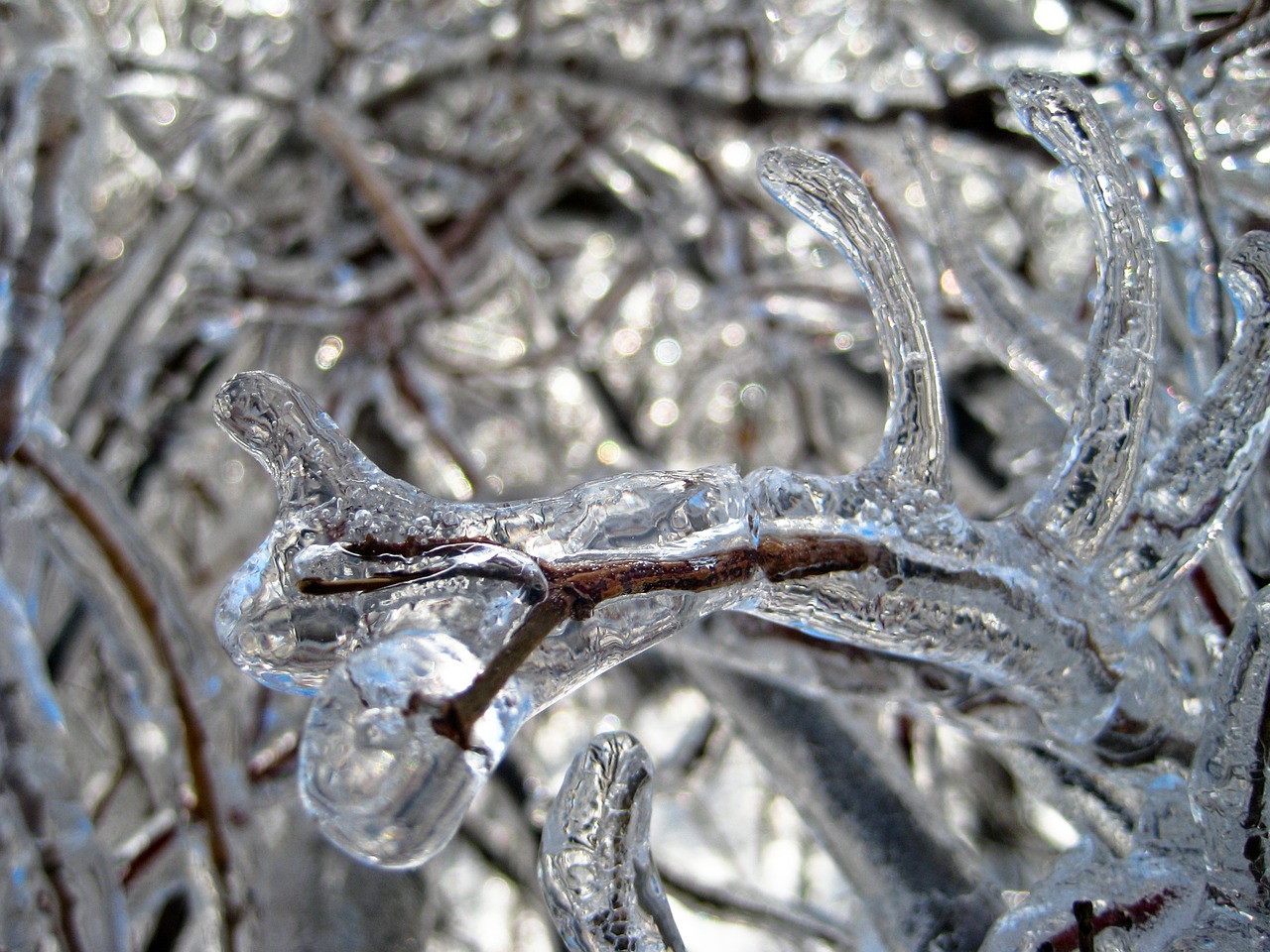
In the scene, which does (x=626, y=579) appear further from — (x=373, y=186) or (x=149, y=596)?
(x=373, y=186)

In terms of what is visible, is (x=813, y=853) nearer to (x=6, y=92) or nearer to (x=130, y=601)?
(x=130, y=601)

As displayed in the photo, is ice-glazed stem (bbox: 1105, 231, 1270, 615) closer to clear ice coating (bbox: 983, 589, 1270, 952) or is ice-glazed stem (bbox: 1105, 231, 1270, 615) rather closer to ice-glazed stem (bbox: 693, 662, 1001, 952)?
clear ice coating (bbox: 983, 589, 1270, 952)

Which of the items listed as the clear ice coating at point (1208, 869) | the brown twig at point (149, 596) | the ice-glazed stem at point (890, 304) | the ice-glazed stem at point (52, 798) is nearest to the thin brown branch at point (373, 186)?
the brown twig at point (149, 596)

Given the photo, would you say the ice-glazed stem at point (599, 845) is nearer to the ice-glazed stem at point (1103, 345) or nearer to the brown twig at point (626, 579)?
the brown twig at point (626, 579)

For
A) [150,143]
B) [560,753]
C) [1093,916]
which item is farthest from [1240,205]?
[560,753]

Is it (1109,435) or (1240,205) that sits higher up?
(1240,205)

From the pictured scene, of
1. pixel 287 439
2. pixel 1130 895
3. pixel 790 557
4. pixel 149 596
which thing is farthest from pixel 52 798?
pixel 1130 895
